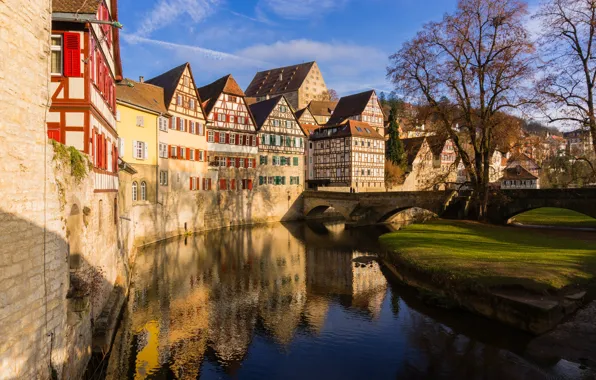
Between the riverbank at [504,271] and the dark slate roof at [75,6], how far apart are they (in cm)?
1297

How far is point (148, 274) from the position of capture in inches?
705

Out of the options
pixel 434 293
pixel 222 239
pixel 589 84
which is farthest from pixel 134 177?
pixel 589 84

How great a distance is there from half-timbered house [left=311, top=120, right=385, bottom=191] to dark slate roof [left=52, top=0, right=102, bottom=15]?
127ft

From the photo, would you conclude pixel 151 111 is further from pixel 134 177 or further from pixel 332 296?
pixel 332 296

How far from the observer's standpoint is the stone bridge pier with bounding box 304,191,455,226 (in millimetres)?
29234

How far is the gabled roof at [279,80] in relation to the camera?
7994cm

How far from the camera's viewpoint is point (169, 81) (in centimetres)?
3183

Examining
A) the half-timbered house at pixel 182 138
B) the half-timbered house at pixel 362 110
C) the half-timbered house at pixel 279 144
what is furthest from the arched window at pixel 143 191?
the half-timbered house at pixel 362 110

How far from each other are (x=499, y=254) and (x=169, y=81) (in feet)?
88.9

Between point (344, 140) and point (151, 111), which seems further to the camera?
point (344, 140)

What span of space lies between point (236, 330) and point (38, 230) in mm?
7061

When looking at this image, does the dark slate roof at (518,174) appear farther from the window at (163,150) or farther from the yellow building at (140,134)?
the yellow building at (140,134)

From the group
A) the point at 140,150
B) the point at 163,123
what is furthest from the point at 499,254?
the point at 163,123

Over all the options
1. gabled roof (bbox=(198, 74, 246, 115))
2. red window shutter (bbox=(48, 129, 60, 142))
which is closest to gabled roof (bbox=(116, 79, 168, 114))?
gabled roof (bbox=(198, 74, 246, 115))
